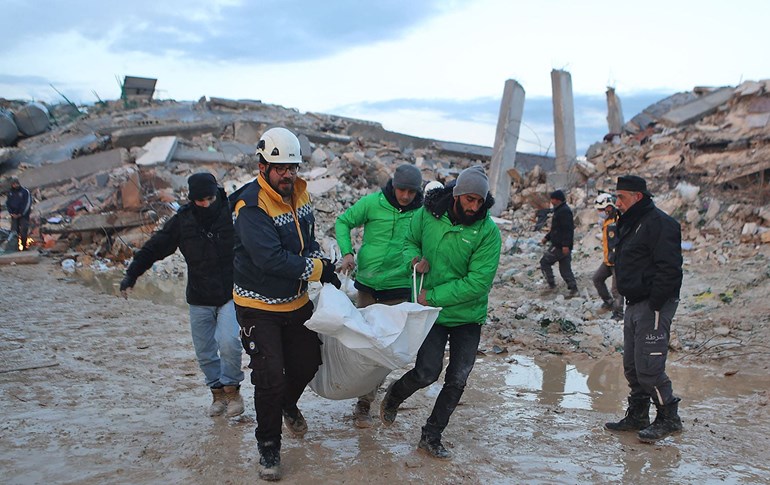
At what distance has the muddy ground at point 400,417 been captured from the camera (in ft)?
13.1

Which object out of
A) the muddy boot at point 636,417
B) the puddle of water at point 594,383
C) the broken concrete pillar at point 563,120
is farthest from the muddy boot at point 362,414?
the broken concrete pillar at point 563,120

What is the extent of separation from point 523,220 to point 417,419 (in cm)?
1051

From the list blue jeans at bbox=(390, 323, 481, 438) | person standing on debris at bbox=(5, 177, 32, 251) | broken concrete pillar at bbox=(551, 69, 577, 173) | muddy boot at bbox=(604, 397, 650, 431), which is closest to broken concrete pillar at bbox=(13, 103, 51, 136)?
person standing on debris at bbox=(5, 177, 32, 251)

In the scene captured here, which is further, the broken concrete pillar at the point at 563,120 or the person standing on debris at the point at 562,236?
the broken concrete pillar at the point at 563,120

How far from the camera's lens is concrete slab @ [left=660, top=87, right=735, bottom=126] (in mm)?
15368

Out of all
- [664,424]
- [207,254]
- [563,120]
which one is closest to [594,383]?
[664,424]

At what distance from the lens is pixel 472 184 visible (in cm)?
390

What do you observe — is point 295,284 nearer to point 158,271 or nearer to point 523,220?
point 158,271

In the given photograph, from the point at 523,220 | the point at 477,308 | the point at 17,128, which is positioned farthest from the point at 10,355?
the point at 17,128

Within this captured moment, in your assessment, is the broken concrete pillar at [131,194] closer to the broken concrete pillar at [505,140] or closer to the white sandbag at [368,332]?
the broken concrete pillar at [505,140]

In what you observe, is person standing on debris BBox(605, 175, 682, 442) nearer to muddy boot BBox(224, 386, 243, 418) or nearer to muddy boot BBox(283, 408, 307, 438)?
muddy boot BBox(283, 408, 307, 438)

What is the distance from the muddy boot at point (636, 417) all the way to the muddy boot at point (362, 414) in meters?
1.72

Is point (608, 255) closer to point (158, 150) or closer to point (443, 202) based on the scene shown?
point (443, 202)

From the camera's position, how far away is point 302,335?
3998 mm
